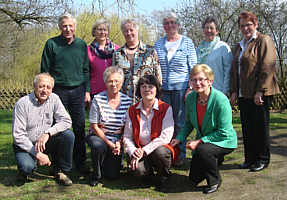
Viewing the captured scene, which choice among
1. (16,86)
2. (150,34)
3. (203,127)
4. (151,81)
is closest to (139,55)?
(151,81)

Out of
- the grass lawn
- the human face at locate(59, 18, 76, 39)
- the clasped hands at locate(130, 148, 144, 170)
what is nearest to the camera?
the grass lawn

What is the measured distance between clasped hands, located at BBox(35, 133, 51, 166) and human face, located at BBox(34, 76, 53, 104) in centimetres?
46

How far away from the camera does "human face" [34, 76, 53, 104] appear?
11.4 feet

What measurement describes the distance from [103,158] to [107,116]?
495 mm

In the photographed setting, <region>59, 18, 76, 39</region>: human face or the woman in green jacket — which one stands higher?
<region>59, 18, 76, 39</region>: human face

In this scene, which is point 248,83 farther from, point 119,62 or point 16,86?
point 16,86

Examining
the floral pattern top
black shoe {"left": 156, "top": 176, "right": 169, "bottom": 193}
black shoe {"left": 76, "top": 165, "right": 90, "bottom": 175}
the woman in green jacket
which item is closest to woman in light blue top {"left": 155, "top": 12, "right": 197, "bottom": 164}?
the floral pattern top

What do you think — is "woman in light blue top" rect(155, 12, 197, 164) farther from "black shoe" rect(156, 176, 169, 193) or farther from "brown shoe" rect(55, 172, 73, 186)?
"brown shoe" rect(55, 172, 73, 186)

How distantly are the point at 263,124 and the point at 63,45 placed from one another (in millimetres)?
2695

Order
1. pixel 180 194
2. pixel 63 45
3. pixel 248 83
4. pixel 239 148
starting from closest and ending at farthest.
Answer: pixel 180 194, pixel 248 83, pixel 63 45, pixel 239 148

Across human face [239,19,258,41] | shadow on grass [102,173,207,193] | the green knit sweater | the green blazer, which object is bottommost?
shadow on grass [102,173,207,193]

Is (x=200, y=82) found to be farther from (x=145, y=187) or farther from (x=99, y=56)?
(x=99, y=56)

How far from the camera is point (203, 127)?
3.39 metres

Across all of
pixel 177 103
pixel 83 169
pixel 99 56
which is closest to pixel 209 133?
pixel 177 103
